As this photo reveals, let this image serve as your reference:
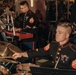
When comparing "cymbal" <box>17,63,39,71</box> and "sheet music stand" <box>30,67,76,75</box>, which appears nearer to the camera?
"sheet music stand" <box>30,67,76,75</box>

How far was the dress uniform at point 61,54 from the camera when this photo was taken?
3.13m

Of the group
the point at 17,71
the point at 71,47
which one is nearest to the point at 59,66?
the point at 71,47

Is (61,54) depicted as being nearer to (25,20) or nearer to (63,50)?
(63,50)

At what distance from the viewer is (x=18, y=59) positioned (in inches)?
135

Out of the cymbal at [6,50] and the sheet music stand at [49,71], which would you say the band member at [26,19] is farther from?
the sheet music stand at [49,71]

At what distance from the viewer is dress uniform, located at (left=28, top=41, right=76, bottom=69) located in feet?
10.3

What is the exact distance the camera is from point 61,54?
321 centimetres

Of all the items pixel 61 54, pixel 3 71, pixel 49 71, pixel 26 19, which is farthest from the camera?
pixel 26 19

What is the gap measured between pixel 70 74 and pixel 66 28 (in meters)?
0.65

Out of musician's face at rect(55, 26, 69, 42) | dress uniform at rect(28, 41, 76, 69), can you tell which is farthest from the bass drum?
musician's face at rect(55, 26, 69, 42)

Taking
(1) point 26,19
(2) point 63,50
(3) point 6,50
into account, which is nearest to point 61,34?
(2) point 63,50

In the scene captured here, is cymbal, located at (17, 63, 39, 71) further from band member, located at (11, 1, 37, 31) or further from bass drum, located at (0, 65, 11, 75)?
band member, located at (11, 1, 37, 31)

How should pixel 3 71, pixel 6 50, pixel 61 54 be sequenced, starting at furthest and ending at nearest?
pixel 6 50
pixel 3 71
pixel 61 54

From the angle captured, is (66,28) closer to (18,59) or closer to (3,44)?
(18,59)
